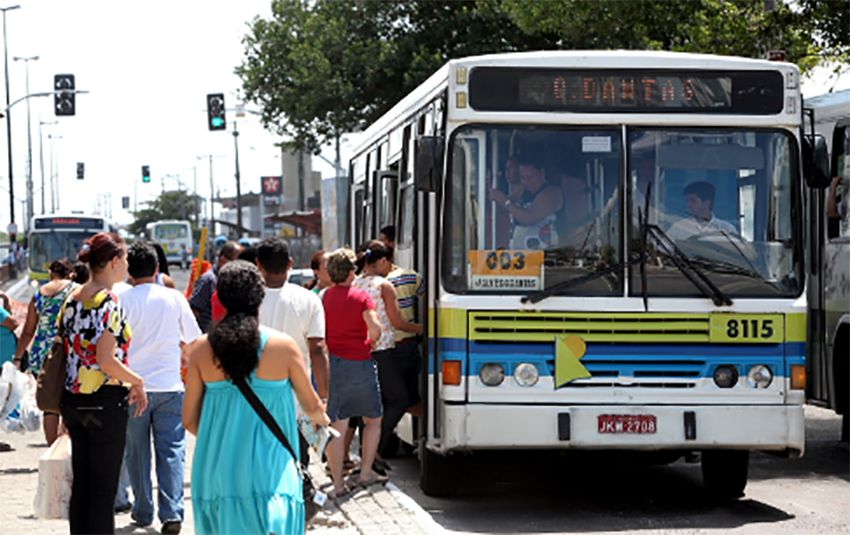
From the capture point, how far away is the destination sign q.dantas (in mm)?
11148

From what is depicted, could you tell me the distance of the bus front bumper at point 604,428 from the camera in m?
10.9

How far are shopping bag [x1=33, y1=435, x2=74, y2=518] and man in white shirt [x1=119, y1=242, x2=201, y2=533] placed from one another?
1.67m

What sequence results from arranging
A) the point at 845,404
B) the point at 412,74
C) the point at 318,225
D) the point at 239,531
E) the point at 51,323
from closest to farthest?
1. the point at 239,531
2. the point at 51,323
3. the point at 845,404
4. the point at 412,74
5. the point at 318,225

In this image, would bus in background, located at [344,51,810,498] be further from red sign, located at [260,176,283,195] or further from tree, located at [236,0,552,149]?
red sign, located at [260,176,283,195]

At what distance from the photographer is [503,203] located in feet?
36.3

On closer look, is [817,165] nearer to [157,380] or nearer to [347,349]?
[347,349]

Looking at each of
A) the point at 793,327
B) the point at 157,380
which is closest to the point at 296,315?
the point at 157,380

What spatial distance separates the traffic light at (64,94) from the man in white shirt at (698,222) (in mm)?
33732

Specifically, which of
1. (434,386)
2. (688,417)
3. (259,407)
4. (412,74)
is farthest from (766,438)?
(412,74)

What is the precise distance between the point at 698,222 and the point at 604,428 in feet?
4.90

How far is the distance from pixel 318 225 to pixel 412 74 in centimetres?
2749

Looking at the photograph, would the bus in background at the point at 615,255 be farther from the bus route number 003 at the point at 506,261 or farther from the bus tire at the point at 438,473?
the bus tire at the point at 438,473

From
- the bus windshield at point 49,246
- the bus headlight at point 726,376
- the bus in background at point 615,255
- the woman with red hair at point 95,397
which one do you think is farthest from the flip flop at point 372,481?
the bus windshield at point 49,246

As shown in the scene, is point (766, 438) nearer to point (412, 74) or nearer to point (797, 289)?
point (797, 289)
